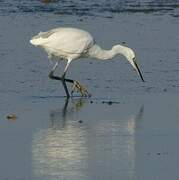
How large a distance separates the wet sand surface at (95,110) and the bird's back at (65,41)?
0.47 meters

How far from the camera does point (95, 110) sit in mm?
11969

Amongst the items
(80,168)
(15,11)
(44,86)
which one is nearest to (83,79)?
(44,86)

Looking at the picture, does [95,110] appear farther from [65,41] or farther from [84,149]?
[84,149]

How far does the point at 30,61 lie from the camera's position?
15445 millimetres

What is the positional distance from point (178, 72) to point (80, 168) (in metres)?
6.02

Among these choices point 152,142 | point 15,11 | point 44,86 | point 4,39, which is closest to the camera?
point 152,142

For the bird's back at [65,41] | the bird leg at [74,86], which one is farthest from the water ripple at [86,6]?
the bird leg at [74,86]

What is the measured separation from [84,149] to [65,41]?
4.61 meters

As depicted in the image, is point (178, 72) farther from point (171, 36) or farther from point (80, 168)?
point (80, 168)

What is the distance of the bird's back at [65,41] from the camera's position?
13828mm

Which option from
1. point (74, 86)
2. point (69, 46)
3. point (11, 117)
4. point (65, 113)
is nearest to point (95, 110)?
point (65, 113)

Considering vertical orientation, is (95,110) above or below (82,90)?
above

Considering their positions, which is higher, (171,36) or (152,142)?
(152,142)

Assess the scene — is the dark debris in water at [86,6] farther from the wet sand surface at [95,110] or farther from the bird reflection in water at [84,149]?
the bird reflection in water at [84,149]
